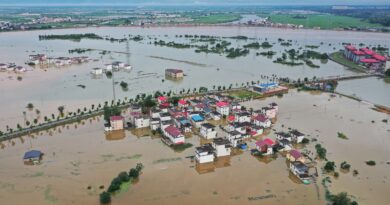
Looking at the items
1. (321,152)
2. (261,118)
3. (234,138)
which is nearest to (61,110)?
(234,138)

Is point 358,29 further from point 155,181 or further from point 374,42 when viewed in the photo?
point 155,181

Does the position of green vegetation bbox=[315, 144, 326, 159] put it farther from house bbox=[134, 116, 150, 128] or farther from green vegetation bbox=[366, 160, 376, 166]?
house bbox=[134, 116, 150, 128]

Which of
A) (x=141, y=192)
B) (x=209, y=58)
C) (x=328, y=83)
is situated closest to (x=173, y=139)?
(x=141, y=192)

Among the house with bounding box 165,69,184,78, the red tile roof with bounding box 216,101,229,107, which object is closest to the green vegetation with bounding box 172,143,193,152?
the red tile roof with bounding box 216,101,229,107

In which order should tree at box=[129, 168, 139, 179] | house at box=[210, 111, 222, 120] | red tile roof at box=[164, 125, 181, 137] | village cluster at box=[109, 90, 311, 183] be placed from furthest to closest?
house at box=[210, 111, 222, 120] → red tile roof at box=[164, 125, 181, 137] → village cluster at box=[109, 90, 311, 183] → tree at box=[129, 168, 139, 179]

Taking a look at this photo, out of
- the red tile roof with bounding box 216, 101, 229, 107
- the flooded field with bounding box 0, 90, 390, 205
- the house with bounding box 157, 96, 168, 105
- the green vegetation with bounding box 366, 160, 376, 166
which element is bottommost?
the flooded field with bounding box 0, 90, 390, 205

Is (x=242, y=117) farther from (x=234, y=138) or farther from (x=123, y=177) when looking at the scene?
(x=123, y=177)

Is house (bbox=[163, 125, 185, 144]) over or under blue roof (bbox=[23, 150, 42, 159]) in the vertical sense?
over
